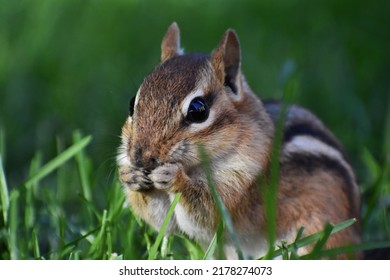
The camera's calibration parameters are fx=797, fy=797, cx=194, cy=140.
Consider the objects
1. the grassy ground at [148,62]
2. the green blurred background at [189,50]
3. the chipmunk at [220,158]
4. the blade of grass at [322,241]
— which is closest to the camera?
the blade of grass at [322,241]

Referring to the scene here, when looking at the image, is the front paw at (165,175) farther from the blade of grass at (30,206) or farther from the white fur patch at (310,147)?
the blade of grass at (30,206)

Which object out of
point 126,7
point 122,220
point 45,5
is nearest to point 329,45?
point 126,7

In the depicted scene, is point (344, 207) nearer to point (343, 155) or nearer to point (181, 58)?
point (343, 155)

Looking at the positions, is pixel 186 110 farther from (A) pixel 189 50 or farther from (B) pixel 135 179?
(A) pixel 189 50

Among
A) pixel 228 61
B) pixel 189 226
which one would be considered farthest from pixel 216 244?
pixel 228 61

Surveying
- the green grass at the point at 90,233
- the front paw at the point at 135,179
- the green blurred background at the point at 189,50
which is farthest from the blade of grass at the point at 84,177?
the green blurred background at the point at 189,50

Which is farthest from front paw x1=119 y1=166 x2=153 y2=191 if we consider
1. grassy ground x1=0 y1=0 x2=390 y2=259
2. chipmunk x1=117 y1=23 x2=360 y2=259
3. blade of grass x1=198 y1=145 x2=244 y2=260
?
grassy ground x1=0 y1=0 x2=390 y2=259
